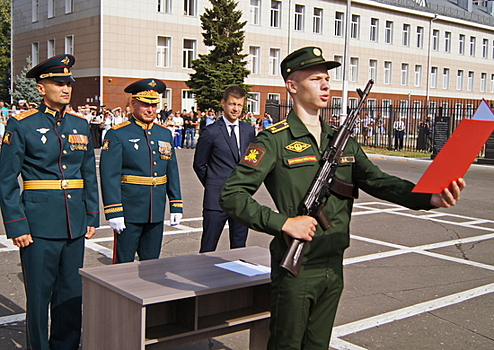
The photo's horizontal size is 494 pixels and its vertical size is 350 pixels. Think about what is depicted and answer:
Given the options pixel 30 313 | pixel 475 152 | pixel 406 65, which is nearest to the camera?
pixel 475 152

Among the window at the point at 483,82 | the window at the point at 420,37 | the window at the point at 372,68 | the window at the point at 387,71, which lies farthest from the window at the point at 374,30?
the window at the point at 483,82

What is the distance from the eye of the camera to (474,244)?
9688mm

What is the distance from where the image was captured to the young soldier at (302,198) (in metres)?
3.31

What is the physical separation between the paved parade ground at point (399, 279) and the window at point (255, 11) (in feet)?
118

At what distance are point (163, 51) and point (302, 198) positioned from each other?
4106 cm

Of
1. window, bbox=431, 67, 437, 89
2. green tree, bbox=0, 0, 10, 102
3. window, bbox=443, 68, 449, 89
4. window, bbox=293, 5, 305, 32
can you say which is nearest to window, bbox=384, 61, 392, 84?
window, bbox=431, 67, 437, 89

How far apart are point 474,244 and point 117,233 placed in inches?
244

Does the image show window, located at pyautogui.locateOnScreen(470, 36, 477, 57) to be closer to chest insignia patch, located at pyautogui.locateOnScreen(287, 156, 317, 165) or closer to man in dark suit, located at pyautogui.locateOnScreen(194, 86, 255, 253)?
man in dark suit, located at pyautogui.locateOnScreen(194, 86, 255, 253)

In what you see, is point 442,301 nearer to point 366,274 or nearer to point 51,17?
point 366,274

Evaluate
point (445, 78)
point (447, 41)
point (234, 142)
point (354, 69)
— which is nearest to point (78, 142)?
point (234, 142)

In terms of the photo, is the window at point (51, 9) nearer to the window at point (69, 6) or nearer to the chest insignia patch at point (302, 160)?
the window at point (69, 6)

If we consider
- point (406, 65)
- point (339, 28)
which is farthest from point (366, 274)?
point (406, 65)

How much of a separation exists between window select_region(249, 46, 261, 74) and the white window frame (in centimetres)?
705

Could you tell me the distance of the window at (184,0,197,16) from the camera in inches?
1724
